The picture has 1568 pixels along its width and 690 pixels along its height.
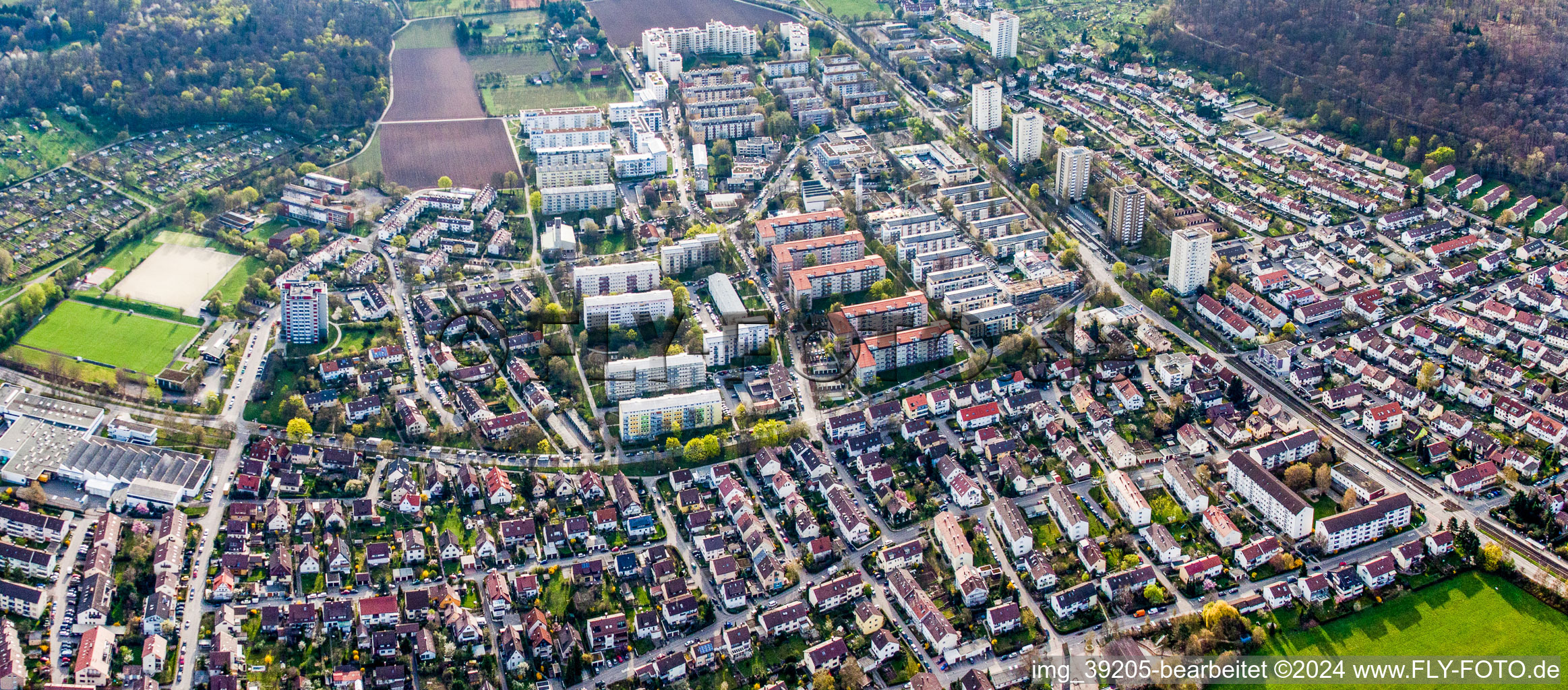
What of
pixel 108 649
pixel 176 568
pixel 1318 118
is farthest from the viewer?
pixel 1318 118

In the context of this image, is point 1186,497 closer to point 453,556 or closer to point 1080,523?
point 1080,523

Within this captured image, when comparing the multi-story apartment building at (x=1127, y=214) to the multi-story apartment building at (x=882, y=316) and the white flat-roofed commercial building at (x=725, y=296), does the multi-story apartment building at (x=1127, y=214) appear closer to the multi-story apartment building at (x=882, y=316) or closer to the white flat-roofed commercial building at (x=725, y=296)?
the multi-story apartment building at (x=882, y=316)

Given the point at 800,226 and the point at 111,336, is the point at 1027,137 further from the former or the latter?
the point at 111,336

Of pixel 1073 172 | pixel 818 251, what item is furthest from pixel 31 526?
pixel 1073 172

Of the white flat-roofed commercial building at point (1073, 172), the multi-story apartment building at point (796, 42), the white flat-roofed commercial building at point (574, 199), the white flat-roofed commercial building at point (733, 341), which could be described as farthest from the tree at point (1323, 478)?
the multi-story apartment building at point (796, 42)

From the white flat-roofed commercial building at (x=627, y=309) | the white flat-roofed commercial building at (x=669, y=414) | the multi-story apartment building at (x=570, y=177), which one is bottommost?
the white flat-roofed commercial building at (x=669, y=414)

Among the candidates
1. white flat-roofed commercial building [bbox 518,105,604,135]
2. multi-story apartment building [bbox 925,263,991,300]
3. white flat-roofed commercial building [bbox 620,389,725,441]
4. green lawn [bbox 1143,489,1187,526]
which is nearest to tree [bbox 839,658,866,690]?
green lawn [bbox 1143,489,1187,526]

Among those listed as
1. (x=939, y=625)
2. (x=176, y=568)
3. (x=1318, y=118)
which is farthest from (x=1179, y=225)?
(x=176, y=568)
